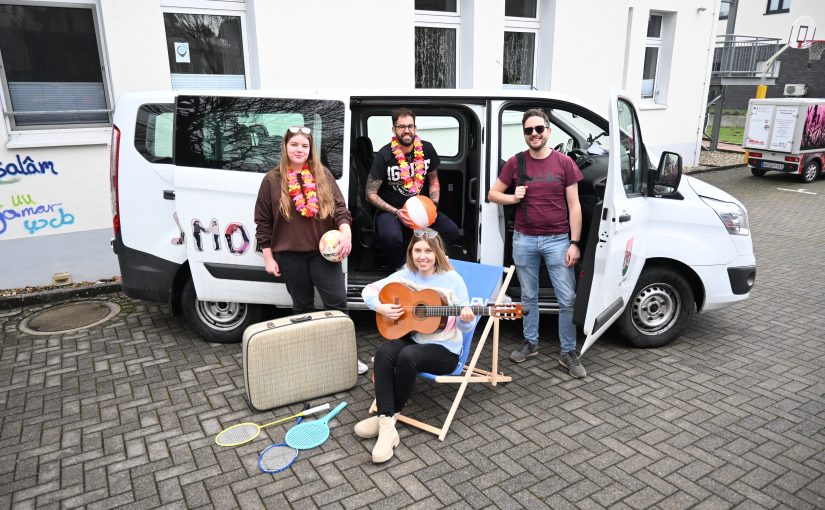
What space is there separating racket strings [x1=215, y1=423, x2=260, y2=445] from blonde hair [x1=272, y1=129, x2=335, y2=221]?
4.61 feet

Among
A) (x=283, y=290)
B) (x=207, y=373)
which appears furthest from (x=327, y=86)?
(x=207, y=373)

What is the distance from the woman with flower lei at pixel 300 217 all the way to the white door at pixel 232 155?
39cm

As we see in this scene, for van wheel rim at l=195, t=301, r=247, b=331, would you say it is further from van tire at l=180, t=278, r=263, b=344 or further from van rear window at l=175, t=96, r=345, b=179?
van rear window at l=175, t=96, r=345, b=179

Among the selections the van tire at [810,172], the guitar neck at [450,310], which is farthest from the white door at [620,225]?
the van tire at [810,172]

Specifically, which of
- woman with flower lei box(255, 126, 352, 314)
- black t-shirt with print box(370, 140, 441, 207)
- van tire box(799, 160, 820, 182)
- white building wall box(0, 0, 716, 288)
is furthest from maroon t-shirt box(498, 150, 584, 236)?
van tire box(799, 160, 820, 182)

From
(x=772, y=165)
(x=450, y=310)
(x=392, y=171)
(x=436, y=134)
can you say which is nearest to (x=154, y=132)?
(x=392, y=171)

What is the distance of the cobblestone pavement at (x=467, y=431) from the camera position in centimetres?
304

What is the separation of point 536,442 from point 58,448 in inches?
116

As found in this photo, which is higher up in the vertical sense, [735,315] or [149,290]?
[149,290]

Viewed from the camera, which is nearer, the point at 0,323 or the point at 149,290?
the point at 149,290

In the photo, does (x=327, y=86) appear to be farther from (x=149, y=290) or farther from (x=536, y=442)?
(x=536, y=442)

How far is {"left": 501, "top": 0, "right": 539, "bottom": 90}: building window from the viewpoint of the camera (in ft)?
31.7

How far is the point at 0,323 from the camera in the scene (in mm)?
5465

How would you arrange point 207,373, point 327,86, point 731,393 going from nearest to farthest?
point 731,393, point 207,373, point 327,86
